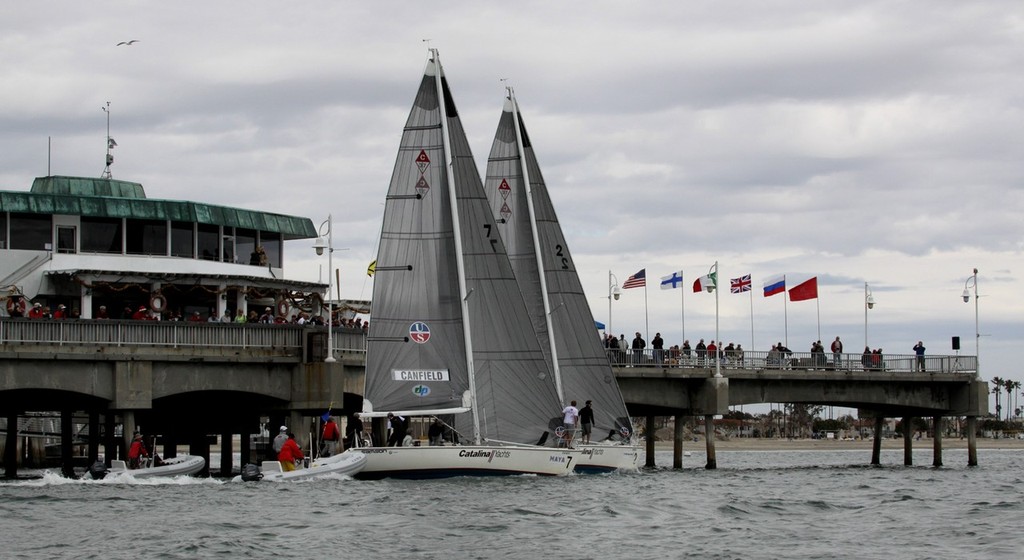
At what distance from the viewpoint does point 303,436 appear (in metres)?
59.4

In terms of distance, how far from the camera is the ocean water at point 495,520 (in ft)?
111

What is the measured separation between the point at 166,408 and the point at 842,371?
3101cm

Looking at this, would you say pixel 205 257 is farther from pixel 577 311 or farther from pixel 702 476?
pixel 702 476

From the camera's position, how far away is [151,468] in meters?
53.0

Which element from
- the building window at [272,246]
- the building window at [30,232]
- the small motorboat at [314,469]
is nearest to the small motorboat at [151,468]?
the small motorboat at [314,469]

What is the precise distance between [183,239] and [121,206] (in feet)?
10.7

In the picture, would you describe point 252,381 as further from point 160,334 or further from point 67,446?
point 67,446

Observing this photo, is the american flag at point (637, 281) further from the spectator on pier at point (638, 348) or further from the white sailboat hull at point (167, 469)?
the white sailboat hull at point (167, 469)

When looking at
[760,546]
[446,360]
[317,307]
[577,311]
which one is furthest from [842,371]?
[760,546]

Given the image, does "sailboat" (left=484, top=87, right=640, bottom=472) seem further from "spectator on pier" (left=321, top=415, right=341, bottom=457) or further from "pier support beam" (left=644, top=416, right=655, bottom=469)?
"pier support beam" (left=644, top=416, right=655, bottom=469)

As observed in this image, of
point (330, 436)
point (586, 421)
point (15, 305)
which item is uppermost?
point (15, 305)

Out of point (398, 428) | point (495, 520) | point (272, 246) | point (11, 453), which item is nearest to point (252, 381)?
point (398, 428)

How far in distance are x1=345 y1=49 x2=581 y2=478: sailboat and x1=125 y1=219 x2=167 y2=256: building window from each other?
18568 millimetres

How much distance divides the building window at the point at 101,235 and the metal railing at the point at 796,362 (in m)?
21.2
